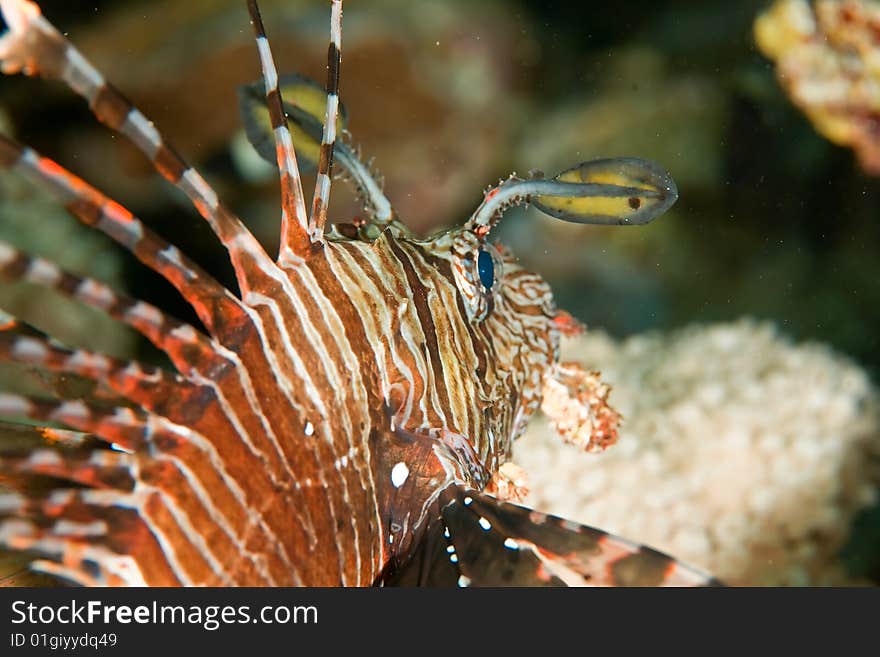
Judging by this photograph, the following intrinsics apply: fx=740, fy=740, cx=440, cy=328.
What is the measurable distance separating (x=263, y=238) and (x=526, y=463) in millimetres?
2546

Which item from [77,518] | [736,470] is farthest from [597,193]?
[736,470]

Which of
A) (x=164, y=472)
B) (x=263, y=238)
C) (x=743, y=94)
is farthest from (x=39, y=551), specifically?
(x=743, y=94)

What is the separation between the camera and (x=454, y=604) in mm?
1851

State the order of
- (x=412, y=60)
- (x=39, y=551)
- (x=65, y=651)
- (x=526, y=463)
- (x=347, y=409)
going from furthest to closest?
(x=412, y=60), (x=526, y=463), (x=347, y=409), (x=65, y=651), (x=39, y=551)

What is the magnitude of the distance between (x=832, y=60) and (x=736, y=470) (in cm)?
226

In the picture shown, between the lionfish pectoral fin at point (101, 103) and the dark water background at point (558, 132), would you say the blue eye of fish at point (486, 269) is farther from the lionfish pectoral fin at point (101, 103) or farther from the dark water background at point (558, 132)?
the dark water background at point (558, 132)

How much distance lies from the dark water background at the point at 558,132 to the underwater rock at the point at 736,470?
2.52 feet

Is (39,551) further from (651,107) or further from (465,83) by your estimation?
(651,107)

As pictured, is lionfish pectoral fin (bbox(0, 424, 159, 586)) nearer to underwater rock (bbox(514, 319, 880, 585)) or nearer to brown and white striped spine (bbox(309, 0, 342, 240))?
brown and white striped spine (bbox(309, 0, 342, 240))

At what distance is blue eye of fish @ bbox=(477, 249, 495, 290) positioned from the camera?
2438 mm

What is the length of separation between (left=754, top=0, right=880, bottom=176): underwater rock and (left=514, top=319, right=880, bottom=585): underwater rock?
1.39 meters

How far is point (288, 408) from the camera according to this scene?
1.84 metres

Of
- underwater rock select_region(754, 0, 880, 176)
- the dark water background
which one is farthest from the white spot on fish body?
underwater rock select_region(754, 0, 880, 176)

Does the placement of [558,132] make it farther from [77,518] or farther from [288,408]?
[77,518]
